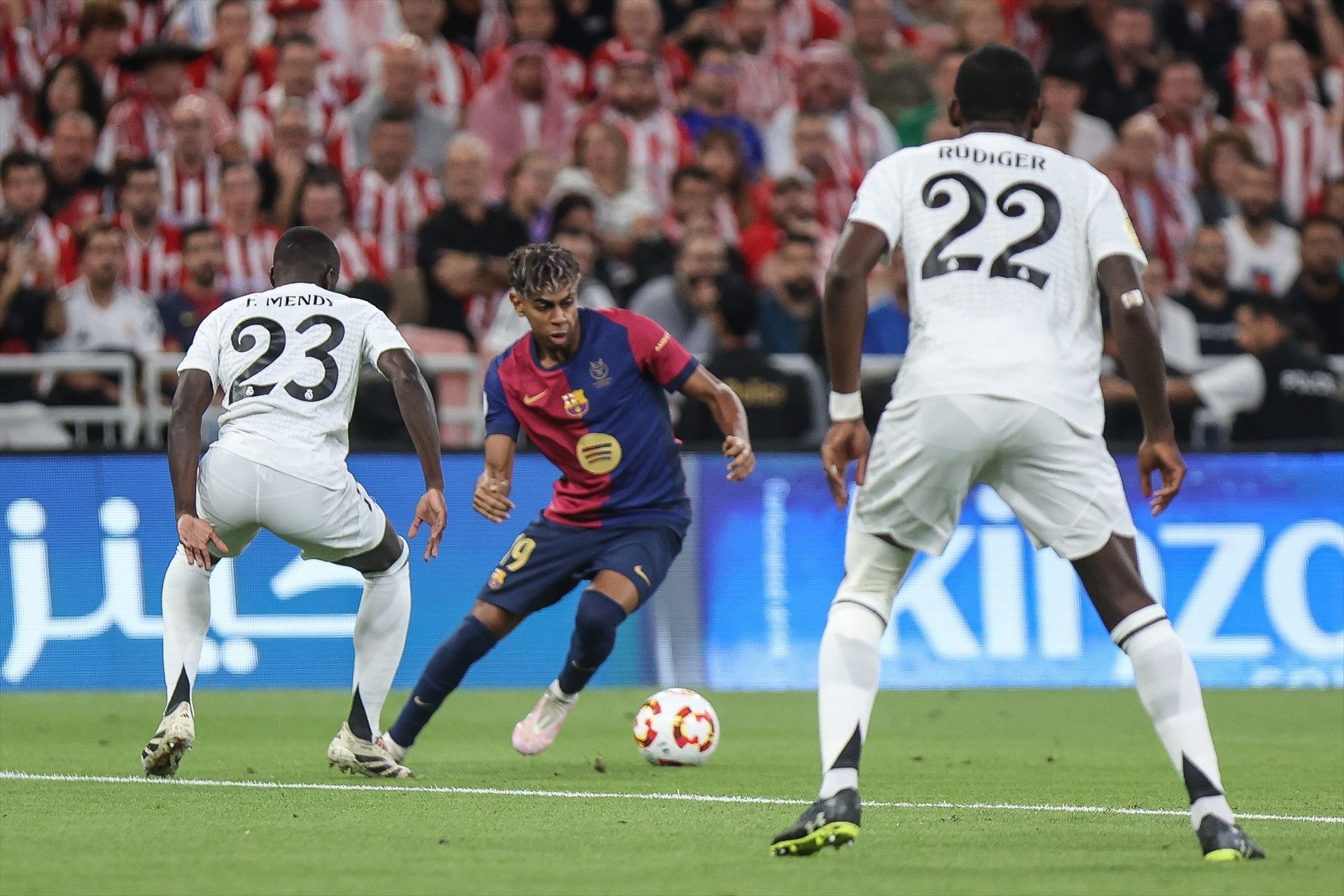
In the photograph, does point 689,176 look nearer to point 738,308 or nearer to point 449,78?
point 738,308

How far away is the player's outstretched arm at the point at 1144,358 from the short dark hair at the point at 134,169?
A: 9.10m

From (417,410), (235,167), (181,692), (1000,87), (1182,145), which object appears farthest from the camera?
(1182,145)

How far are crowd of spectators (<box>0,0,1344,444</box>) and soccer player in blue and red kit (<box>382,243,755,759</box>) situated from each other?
4122mm

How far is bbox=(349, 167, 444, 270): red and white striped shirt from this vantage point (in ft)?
45.4

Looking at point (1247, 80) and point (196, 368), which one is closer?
point (196, 368)

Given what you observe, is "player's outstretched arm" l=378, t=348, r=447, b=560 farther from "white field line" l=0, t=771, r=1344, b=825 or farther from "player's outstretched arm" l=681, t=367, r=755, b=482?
"player's outstretched arm" l=681, t=367, r=755, b=482

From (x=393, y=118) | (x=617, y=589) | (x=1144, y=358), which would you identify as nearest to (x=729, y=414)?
(x=617, y=589)

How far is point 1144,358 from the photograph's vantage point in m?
5.19

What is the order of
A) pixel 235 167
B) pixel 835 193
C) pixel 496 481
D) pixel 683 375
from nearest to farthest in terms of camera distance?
pixel 496 481, pixel 683 375, pixel 235 167, pixel 835 193

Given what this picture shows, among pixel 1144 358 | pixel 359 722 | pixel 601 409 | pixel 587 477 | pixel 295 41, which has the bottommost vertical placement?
pixel 359 722

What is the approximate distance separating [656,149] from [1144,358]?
31.7 ft

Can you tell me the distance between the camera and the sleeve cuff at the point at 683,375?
7.86 metres

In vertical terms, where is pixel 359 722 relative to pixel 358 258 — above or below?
below

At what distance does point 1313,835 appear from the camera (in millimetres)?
5754
